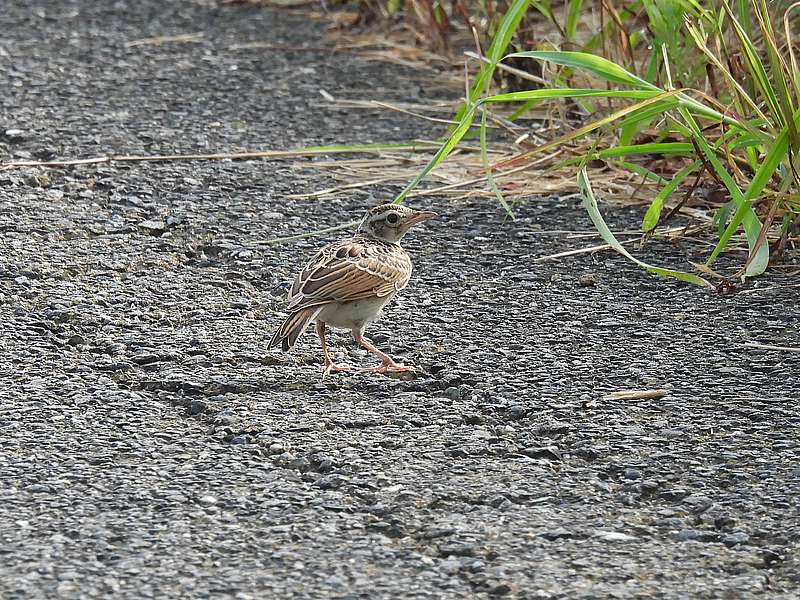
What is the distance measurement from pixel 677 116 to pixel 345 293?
198cm

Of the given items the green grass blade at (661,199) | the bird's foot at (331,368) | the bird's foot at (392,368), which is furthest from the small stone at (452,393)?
the green grass blade at (661,199)

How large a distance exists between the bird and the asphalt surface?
116 millimetres

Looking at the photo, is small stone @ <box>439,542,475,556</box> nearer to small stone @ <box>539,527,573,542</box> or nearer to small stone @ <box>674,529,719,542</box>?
small stone @ <box>539,527,573,542</box>

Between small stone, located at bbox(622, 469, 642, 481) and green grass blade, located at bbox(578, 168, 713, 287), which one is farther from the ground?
green grass blade, located at bbox(578, 168, 713, 287)

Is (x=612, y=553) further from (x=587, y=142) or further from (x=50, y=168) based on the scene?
(x=50, y=168)

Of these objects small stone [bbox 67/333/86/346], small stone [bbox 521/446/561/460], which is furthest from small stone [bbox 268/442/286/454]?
small stone [bbox 67/333/86/346]

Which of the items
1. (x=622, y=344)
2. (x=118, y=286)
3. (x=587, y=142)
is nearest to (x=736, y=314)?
(x=622, y=344)

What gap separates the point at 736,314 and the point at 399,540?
1973 millimetres

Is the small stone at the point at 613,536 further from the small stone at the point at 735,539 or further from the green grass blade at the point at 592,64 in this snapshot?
the green grass blade at the point at 592,64

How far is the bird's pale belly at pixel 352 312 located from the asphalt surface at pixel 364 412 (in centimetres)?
15

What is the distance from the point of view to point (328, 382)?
4.35 meters

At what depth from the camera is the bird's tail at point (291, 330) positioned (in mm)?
4344

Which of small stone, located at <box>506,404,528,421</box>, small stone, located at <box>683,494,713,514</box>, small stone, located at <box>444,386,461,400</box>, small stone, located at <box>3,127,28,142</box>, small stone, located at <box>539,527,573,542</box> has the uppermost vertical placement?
small stone, located at <box>683,494,713,514</box>

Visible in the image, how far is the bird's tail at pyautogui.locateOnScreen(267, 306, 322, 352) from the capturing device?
14.3 ft
